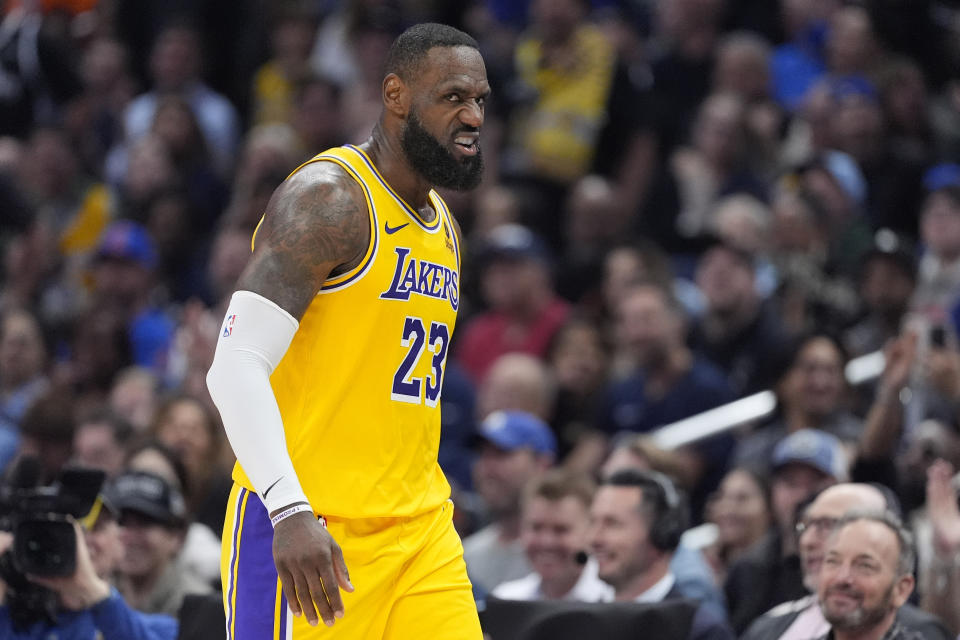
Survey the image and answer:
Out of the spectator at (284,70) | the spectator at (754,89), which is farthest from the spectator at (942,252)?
the spectator at (284,70)

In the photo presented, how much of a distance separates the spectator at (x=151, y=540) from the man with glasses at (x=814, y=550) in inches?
94.1

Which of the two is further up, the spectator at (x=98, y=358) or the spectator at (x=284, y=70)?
the spectator at (x=284, y=70)

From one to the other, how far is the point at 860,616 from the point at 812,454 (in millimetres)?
1886

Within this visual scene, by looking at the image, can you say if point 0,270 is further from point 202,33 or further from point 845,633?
point 845,633

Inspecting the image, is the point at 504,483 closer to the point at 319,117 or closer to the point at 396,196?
the point at 396,196

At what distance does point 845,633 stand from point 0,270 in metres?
8.81

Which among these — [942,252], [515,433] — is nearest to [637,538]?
[515,433]

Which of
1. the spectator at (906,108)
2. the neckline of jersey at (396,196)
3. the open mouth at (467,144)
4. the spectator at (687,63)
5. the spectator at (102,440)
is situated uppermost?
the spectator at (687,63)

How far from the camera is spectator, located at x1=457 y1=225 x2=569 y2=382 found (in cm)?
1009

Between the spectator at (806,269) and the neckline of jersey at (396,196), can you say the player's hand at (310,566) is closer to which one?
the neckline of jersey at (396,196)

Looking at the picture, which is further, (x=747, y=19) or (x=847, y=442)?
(x=747, y=19)

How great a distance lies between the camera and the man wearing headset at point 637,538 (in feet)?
21.5

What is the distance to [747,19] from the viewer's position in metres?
12.4

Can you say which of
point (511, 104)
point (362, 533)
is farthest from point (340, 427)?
point (511, 104)
